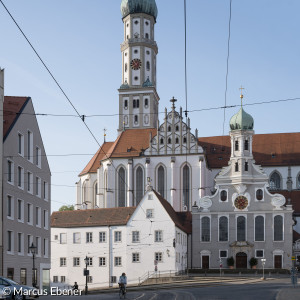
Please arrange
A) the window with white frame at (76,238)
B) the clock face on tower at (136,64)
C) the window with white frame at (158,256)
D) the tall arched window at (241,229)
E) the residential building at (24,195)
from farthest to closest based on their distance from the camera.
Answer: the clock face on tower at (136,64) → the tall arched window at (241,229) → the window with white frame at (76,238) → the window with white frame at (158,256) → the residential building at (24,195)

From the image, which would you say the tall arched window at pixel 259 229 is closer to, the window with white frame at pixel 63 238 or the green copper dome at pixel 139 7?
the window with white frame at pixel 63 238

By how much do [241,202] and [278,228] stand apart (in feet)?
18.4

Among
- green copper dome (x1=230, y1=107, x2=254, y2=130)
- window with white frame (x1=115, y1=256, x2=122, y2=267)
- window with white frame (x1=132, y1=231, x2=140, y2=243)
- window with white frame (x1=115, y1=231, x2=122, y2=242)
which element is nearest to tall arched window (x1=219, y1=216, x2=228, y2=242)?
window with white frame (x1=132, y1=231, x2=140, y2=243)

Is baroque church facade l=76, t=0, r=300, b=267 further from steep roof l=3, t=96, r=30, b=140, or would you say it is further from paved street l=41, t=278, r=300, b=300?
paved street l=41, t=278, r=300, b=300

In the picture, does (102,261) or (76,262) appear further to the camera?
(76,262)

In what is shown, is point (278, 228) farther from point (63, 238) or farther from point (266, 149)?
point (63, 238)

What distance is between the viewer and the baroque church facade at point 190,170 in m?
86.6

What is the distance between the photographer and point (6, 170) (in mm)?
44188

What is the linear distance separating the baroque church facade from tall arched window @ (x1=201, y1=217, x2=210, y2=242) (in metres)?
0.27

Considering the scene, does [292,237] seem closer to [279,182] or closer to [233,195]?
[233,195]

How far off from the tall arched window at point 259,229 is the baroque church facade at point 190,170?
17cm

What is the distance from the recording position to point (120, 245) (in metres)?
80.6

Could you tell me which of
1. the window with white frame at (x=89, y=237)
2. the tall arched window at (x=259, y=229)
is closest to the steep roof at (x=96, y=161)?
the window with white frame at (x=89, y=237)

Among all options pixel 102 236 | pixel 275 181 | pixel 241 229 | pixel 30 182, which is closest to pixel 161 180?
pixel 241 229
